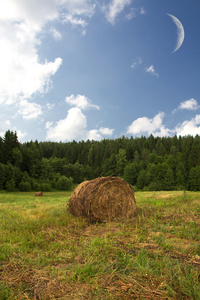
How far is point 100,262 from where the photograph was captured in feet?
12.4

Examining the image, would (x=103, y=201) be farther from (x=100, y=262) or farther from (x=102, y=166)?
(x=102, y=166)

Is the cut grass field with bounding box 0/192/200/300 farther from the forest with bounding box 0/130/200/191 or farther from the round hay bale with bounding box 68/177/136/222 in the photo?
the forest with bounding box 0/130/200/191

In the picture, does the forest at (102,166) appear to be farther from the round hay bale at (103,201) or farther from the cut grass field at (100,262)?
the cut grass field at (100,262)

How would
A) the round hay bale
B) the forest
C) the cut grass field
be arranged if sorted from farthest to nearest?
the forest → the round hay bale → the cut grass field

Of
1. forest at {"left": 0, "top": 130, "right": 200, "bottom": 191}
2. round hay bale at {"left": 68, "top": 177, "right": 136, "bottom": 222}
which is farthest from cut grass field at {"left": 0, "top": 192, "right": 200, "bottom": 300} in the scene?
forest at {"left": 0, "top": 130, "right": 200, "bottom": 191}

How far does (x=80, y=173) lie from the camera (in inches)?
3799

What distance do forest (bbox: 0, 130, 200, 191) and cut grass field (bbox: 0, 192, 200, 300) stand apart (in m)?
26.8

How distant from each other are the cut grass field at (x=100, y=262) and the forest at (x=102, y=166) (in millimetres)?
26796

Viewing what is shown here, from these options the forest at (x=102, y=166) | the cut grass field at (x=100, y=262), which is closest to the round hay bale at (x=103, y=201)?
the cut grass field at (x=100, y=262)

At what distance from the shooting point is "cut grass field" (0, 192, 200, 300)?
115 inches

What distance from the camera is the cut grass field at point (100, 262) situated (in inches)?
115

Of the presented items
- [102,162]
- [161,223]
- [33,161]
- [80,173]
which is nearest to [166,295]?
[161,223]

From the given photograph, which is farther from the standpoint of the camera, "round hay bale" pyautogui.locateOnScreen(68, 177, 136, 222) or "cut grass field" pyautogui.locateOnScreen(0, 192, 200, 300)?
"round hay bale" pyautogui.locateOnScreen(68, 177, 136, 222)

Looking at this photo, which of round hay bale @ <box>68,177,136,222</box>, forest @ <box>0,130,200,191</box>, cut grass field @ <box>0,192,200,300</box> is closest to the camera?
cut grass field @ <box>0,192,200,300</box>
